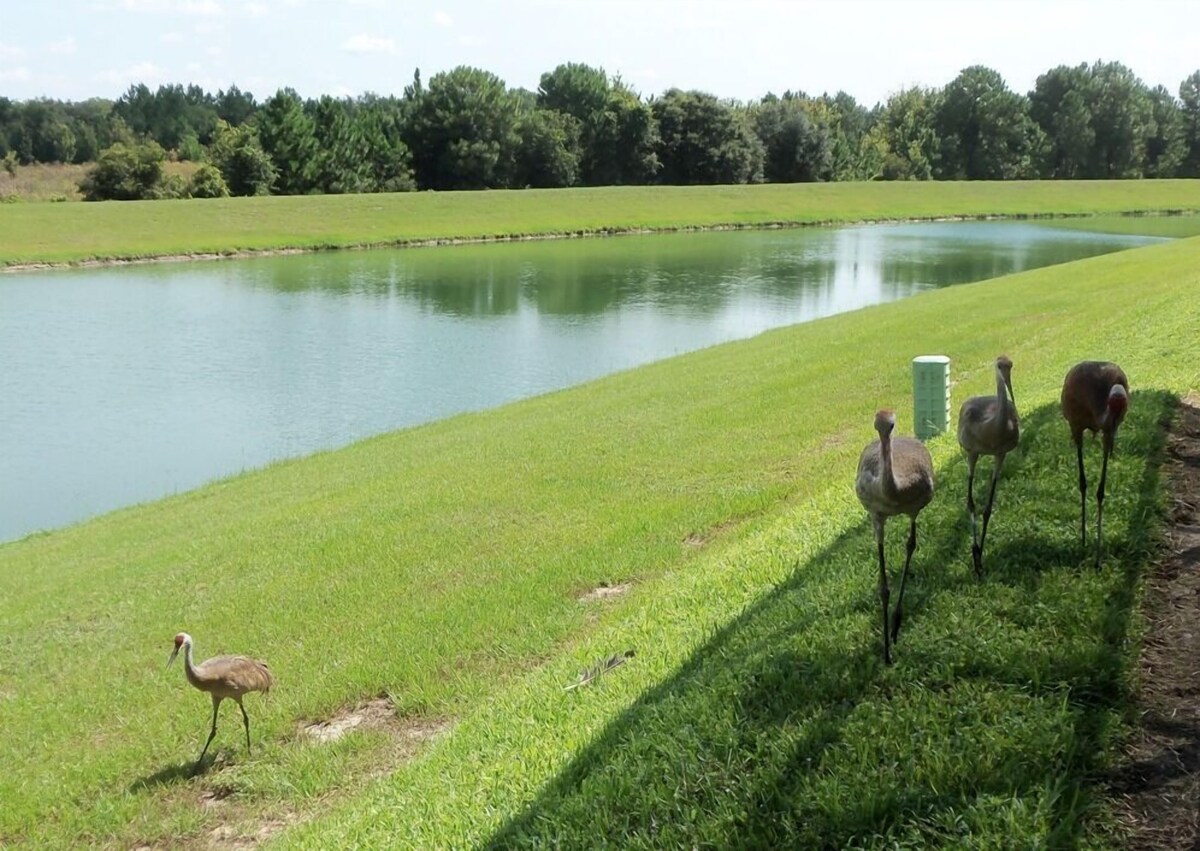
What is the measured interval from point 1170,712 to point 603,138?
8679 centimetres

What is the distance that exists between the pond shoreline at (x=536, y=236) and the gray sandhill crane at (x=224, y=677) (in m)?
43.8

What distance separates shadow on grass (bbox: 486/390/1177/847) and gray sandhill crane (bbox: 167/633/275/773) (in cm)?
257

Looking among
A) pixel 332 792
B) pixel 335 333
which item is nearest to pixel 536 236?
pixel 335 333

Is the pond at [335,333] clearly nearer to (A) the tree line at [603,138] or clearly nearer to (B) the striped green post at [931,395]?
(B) the striped green post at [931,395]

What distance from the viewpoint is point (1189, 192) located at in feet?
246

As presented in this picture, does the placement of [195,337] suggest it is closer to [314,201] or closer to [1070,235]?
[314,201]

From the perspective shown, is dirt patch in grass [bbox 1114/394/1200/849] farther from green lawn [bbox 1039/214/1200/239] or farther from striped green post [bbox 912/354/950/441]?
green lawn [bbox 1039/214/1200/239]

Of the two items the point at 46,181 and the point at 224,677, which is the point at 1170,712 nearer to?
the point at 224,677

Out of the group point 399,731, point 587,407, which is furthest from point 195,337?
point 399,731

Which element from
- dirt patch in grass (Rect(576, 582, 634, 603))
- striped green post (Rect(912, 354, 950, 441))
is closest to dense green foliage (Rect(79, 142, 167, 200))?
striped green post (Rect(912, 354, 950, 441))

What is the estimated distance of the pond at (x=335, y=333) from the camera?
18062 mm

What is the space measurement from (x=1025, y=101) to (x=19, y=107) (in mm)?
105183

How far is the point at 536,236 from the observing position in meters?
59.5

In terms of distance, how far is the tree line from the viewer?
242ft
